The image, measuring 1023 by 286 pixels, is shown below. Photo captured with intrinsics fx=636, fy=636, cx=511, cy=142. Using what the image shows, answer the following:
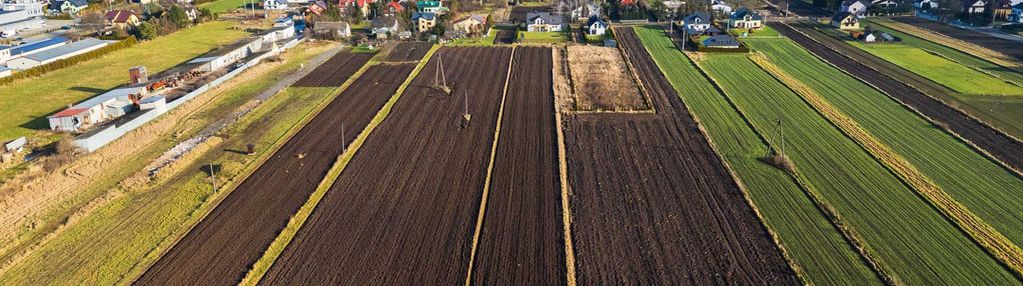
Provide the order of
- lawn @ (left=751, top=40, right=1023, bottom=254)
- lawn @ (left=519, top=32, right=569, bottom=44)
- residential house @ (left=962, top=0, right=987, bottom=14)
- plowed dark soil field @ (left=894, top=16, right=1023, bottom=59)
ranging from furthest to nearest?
residential house @ (left=962, top=0, right=987, bottom=14), lawn @ (left=519, top=32, right=569, bottom=44), plowed dark soil field @ (left=894, top=16, right=1023, bottom=59), lawn @ (left=751, top=40, right=1023, bottom=254)

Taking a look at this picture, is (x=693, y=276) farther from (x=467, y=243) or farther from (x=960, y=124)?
(x=960, y=124)

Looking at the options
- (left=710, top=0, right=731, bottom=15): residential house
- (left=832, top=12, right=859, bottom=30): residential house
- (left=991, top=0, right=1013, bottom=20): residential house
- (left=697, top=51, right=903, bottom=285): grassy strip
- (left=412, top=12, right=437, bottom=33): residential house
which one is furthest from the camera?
(left=710, top=0, right=731, bottom=15): residential house

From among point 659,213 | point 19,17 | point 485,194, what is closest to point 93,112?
point 485,194

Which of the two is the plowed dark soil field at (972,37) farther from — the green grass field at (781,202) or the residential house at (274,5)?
the residential house at (274,5)

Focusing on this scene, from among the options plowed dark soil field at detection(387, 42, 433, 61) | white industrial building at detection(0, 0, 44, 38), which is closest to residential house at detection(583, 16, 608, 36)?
plowed dark soil field at detection(387, 42, 433, 61)

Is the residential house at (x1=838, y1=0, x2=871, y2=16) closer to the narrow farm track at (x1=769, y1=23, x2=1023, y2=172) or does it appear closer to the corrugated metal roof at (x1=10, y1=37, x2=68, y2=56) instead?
the narrow farm track at (x1=769, y1=23, x2=1023, y2=172)
